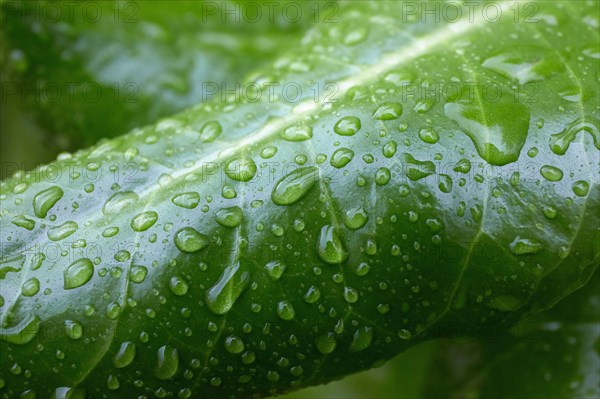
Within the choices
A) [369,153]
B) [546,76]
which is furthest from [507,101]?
[369,153]

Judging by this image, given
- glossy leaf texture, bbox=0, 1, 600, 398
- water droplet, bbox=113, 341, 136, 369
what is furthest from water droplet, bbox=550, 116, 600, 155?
water droplet, bbox=113, 341, 136, 369

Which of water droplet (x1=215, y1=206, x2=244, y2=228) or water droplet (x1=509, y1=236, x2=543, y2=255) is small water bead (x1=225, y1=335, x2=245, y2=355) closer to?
water droplet (x1=215, y1=206, x2=244, y2=228)

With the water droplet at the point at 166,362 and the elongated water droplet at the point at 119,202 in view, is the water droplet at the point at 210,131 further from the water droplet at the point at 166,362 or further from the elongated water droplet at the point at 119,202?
the water droplet at the point at 166,362

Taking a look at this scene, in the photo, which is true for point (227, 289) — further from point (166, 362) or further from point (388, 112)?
point (388, 112)

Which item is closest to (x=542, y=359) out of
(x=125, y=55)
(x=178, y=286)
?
Result: (x=178, y=286)

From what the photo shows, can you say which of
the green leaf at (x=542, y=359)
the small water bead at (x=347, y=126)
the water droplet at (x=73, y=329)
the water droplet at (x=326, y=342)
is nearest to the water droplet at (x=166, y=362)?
the water droplet at (x=73, y=329)

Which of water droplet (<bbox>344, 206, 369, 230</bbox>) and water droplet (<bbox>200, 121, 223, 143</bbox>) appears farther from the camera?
water droplet (<bbox>200, 121, 223, 143</bbox>)
